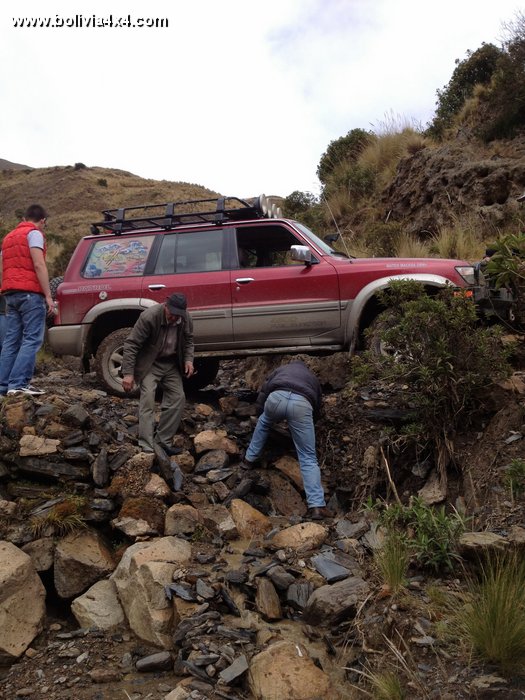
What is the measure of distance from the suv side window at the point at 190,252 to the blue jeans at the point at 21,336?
1519mm

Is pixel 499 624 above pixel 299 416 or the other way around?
the other way around

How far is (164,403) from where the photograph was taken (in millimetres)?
5867

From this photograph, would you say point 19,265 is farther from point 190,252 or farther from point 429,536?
point 429,536

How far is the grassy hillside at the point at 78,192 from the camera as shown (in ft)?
130

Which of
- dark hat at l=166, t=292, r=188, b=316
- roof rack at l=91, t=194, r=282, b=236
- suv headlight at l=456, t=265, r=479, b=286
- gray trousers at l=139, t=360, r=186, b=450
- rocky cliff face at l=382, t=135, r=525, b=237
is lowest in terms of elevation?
gray trousers at l=139, t=360, r=186, b=450

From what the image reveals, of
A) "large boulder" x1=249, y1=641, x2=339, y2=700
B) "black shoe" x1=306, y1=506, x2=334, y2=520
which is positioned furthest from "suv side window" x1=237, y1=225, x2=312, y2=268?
"large boulder" x1=249, y1=641, x2=339, y2=700

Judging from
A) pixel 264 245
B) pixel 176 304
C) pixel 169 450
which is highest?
pixel 264 245

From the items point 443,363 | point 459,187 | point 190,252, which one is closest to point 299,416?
point 443,363

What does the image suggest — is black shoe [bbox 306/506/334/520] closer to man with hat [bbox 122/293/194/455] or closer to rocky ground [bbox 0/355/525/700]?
rocky ground [bbox 0/355/525/700]

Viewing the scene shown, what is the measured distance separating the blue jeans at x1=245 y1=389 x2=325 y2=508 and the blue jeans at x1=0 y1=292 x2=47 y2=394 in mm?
2363

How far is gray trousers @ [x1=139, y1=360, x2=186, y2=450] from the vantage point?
18.4ft

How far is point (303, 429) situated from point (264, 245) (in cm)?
272

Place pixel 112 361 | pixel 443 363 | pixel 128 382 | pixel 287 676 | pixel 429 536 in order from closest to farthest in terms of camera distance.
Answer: pixel 287 676 → pixel 429 536 → pixel 443 363 → pixel 128 382 → pixel 112 361

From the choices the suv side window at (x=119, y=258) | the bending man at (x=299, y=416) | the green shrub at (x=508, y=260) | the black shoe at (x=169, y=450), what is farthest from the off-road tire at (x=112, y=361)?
the green shrub at (x=508, y=260)
